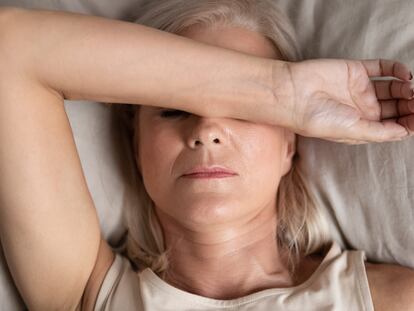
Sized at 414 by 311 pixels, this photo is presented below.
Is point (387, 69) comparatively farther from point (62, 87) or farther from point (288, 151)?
point (62, 87)

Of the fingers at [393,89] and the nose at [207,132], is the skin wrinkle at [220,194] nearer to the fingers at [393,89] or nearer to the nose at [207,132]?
the nose at [207,132]

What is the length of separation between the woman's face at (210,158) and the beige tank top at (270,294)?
0.47 ft

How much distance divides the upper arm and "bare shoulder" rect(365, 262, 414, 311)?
1.79ft

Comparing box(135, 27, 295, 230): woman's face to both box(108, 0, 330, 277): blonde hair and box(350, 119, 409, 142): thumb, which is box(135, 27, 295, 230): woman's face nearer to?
box(108, 0, 330, 277): blonde hair

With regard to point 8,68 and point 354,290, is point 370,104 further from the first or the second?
point 8,68

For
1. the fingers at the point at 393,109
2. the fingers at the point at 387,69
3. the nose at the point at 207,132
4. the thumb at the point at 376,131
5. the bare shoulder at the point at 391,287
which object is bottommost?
the bare shoulder at the point at 391,287

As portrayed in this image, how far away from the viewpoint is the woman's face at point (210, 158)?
1215 mm

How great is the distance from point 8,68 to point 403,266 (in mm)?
850

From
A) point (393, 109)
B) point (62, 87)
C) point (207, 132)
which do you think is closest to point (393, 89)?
point (393, 109)

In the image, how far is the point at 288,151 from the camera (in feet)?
4.55

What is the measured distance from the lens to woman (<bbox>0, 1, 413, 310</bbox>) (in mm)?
1131

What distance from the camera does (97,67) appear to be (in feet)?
3.70

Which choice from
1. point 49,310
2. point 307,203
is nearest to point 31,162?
point 49,310

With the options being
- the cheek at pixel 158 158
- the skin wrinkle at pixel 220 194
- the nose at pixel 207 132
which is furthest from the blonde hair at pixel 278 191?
the nose at pixel 207 132
